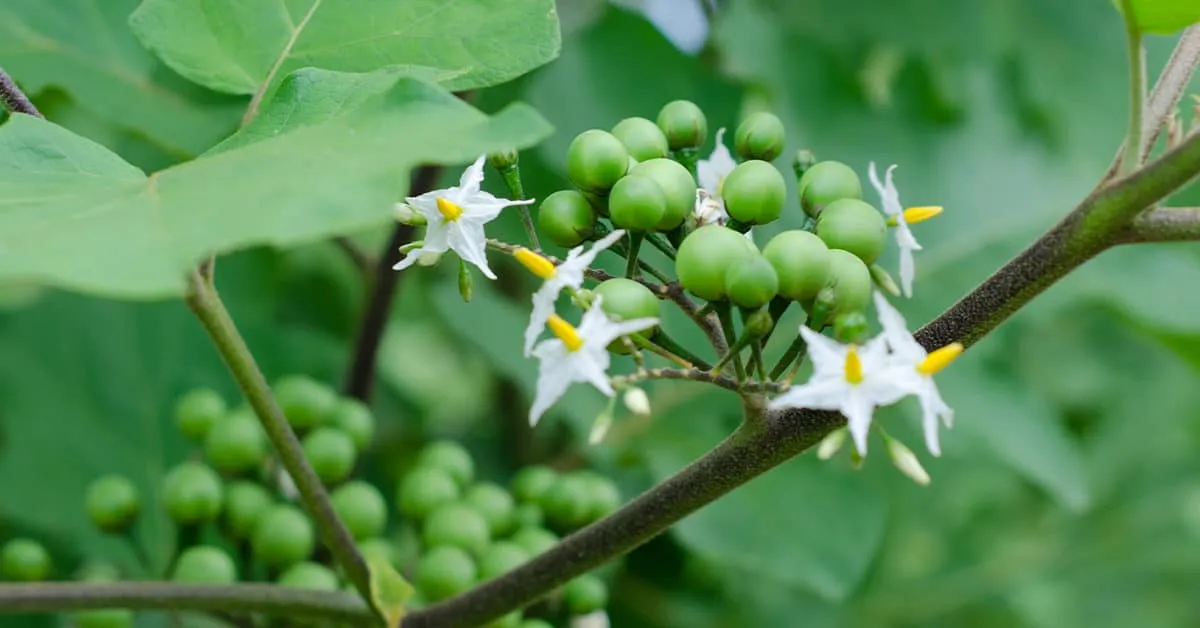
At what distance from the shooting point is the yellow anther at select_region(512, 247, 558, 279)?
0.69 metres

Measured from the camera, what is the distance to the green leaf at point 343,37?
783mm

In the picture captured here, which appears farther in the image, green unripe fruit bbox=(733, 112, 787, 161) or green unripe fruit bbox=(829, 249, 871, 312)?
green unripe fruit bbox=(733, 112, 787, 161)

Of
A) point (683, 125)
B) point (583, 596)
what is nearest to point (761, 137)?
point (683, 125)

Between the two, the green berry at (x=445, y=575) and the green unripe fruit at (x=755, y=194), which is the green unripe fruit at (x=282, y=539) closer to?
the green berry at (x=445, y=575)

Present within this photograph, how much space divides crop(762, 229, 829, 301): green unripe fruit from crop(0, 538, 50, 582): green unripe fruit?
0.77m

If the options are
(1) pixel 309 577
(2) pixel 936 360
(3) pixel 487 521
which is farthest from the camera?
(3) pixel 487 521

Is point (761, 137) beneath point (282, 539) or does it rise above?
above

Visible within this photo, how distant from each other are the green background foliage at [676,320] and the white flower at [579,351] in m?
0.18

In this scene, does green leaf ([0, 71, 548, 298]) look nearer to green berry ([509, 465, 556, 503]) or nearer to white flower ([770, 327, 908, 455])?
white flower ([770, 327, 908, 455])

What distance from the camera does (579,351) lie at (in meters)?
0.67

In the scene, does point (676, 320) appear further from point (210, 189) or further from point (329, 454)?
point (210, 189)

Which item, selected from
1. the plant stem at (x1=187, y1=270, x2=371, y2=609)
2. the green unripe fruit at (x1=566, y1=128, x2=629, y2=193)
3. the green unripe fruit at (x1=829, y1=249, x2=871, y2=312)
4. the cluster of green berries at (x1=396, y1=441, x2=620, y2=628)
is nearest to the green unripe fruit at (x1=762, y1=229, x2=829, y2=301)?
the green unripe fruit at (x1=829, y1=249, x2=871, y2=312)

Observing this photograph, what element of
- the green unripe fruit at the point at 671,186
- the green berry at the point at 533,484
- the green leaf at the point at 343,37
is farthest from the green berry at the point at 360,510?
the green unripe fruit at the point at 671,186

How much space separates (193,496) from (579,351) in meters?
0.60
